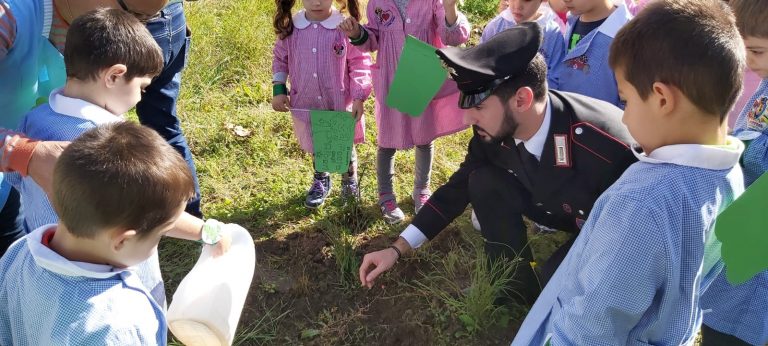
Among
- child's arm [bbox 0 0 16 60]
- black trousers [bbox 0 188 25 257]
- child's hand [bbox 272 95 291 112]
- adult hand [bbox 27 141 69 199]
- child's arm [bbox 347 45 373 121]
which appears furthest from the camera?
child's hand [bbox 272 95 291 112]

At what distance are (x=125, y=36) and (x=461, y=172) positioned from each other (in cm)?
128

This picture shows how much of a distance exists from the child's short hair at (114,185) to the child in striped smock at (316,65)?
1.60 metres

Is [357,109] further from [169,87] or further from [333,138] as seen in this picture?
[169,87]

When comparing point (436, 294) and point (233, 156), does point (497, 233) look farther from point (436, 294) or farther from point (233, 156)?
point (233, 156)

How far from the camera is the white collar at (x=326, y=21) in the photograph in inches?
114

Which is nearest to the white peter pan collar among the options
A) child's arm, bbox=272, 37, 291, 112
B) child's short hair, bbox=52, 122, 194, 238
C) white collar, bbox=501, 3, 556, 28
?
white collar, bbox=501, 3, 556, 28

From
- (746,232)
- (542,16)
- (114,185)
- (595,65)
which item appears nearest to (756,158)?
(746,232)

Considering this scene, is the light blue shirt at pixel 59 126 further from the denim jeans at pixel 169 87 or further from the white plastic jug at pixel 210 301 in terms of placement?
the denim jeans at pixel 169 87

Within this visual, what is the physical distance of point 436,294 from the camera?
2.46 m

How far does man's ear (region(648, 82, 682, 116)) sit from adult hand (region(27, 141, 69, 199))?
56.7 inches

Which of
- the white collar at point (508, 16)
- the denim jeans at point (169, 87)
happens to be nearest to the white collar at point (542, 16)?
the white collar at point (508, 16)

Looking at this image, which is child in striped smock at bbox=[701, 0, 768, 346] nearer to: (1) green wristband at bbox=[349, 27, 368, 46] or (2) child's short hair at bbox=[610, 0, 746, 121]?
(2) child's short hair at bbox=[610, 0, 746, 121]

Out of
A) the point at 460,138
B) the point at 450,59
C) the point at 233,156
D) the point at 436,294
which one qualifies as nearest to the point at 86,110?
the point at 450,59

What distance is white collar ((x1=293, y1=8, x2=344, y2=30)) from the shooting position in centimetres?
291
